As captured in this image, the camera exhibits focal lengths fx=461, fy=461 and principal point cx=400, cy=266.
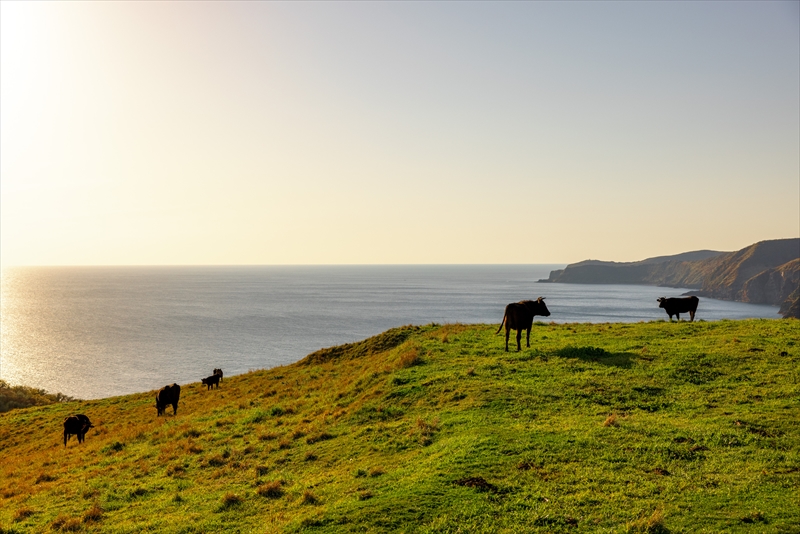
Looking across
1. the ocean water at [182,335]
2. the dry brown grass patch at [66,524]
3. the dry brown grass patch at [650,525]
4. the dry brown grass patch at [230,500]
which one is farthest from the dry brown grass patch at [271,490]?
the ocean water at [182,335]

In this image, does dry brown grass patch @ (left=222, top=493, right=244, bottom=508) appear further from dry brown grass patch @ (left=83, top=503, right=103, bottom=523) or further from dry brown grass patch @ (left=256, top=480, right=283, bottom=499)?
dry brown grass patch @ (left=83, top=503, right=103, bottom=523)

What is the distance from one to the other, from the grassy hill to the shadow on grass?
138mm

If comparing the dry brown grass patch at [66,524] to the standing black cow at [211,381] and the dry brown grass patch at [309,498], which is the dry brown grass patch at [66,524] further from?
the standing black cow at [211,381]

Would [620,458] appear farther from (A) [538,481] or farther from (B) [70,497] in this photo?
(B) [70,497]

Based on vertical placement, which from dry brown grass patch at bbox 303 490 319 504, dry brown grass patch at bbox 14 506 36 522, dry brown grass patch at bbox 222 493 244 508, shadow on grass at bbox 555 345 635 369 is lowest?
dry brown grass patch at bbox 14 506 36 522

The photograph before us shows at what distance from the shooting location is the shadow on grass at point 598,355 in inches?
868

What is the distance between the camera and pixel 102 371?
94188 millimetres

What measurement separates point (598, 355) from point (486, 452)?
42.5 ft

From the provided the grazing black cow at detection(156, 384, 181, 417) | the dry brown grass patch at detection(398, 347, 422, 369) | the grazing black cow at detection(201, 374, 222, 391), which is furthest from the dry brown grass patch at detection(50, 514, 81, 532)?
the grazing black cow at detection(201, 374, 222, 391)

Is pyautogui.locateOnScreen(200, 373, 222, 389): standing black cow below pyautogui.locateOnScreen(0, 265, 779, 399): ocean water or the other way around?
the other way around

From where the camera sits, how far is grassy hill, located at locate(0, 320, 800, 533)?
10219mm

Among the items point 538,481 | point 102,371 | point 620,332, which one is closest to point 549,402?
point 538,481

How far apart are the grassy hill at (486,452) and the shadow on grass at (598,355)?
0.45 feet

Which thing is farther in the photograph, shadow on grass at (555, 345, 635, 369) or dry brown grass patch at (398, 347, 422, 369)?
dry brown grass patch at (398, 347, 422, 369)
